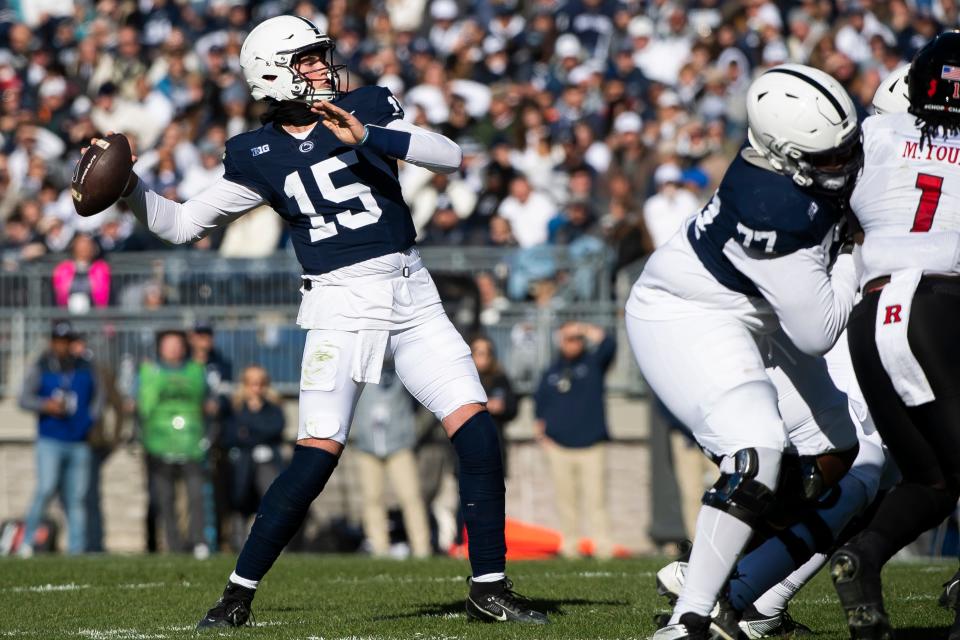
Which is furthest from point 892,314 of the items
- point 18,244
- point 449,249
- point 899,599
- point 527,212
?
point 18,244

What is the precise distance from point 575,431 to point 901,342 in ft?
22.3

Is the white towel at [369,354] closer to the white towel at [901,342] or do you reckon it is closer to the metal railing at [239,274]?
the white towel at [901,342]

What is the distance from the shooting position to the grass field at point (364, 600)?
529 centimetres

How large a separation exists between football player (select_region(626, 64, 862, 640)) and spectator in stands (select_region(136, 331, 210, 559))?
7.62 metres

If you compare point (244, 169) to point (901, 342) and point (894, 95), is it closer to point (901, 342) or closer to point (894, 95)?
point (894, 95)

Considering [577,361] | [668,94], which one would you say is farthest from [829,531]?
[668,94]

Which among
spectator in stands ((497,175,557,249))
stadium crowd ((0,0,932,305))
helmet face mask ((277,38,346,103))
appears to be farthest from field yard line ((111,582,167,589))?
spectator in stands ((497,175,557,249))

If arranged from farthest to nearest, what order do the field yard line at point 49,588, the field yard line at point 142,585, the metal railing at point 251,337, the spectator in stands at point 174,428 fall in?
the metal railing at point 251,337 < the spectator in stands at point 174,428 < the field yard line at point 142,585 < the field yard line at point 49,588

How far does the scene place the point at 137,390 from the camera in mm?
12367

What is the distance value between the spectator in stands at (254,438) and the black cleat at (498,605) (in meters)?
6.44

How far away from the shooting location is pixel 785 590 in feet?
17.0

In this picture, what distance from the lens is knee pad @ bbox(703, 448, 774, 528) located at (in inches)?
177

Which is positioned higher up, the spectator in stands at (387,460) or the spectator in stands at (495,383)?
the spectator in stands at (495,383)

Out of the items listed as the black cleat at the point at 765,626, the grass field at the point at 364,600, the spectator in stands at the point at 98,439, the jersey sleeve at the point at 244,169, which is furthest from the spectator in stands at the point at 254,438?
the black cleat at the point at 765,626
